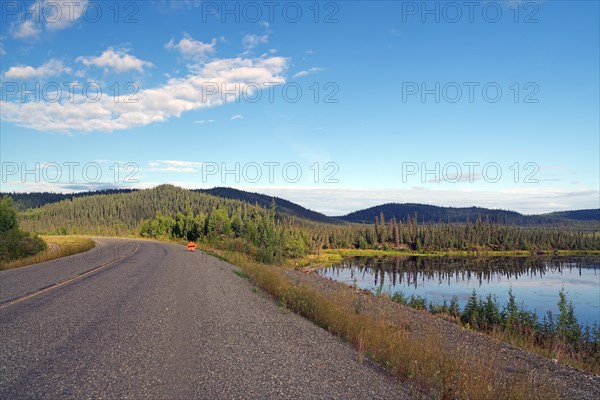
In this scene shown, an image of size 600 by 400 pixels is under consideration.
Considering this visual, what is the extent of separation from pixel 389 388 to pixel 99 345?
15.9ft

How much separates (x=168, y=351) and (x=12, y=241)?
22.9 m

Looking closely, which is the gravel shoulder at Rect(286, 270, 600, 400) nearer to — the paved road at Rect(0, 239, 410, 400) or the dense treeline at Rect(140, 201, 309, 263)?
the paved road at Rect(0, 239, 410, 400)

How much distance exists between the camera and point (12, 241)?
947 inches

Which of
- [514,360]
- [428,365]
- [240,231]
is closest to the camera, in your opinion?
[428,365]

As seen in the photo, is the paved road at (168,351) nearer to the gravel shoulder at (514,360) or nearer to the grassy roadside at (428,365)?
the grassy roadside at (428,365)

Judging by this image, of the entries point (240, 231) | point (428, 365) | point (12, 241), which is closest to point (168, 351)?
point (428, 365)

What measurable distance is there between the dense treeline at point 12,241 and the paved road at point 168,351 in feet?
44.3

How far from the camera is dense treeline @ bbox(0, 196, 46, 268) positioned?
22.9 meters

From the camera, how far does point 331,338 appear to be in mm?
8312

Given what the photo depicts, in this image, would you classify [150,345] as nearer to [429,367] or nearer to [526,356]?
[429,367]

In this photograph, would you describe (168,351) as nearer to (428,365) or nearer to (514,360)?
(428,365)

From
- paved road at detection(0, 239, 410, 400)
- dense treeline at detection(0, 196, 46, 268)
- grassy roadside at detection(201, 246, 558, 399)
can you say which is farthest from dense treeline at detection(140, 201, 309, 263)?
grassy roadside at detection(201, 246, 558, 399)

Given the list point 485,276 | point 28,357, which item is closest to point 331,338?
point 28,357

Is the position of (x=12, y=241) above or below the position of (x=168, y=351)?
above
